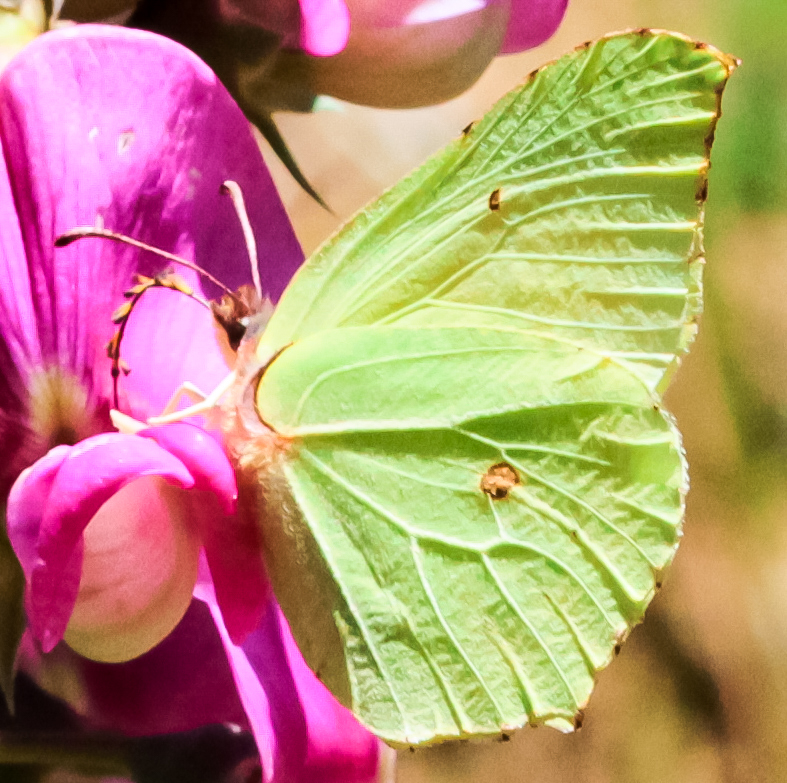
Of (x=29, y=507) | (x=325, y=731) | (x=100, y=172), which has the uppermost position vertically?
(x=100, y=172)

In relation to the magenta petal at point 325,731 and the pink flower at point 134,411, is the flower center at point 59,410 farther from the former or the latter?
the magenta petal at point 325,731

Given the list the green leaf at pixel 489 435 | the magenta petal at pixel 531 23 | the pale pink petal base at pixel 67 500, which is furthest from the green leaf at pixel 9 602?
the magenta petal at pixel 531 23

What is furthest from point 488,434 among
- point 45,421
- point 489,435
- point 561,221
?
point 45,421

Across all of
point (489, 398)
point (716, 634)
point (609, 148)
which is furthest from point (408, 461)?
point (716, 634)

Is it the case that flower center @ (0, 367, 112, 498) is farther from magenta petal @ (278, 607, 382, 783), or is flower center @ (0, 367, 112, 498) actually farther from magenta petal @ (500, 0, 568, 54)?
magenta petal @ (500, 0, 568, 54)

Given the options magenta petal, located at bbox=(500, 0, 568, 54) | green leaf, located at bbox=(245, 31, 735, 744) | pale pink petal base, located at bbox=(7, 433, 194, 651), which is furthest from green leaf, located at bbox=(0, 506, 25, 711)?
magenta petal, located at bbox=(500, 0, 568, 54)

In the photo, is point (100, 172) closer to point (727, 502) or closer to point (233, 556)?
point (233, 556)
